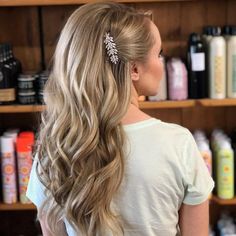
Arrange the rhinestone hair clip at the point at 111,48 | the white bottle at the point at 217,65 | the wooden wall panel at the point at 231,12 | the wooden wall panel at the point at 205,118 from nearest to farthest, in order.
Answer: the rhinestone hair clip at the point at 111,48 → the white bottle at the point at 217,65 → the wooden wall panel at the point at 231,12 → the wooden wall panel at the point at 205,118

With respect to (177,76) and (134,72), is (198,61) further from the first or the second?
(134,72)

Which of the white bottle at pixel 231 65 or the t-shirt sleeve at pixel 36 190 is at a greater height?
the white bottle at pixel 231 65

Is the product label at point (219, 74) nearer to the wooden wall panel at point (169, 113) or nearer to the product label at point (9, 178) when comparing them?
the wooden wall panel at point (169, 113)

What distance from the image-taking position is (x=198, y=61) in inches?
68.6

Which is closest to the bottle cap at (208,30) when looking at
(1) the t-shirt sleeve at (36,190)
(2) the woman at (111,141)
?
(2) the woman at (111,141)

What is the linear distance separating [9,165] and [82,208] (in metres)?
0.87

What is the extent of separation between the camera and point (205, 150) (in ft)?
5.95

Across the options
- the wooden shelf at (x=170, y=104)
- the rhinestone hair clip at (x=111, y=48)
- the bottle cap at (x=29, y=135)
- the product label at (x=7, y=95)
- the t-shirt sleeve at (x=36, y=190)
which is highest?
the rhinestone hair clip at (x=111, y=48)

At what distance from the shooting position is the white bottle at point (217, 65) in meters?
1.72

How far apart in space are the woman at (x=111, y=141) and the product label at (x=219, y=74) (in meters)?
0.74

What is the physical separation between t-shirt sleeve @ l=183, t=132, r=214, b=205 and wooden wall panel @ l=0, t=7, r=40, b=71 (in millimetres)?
1093

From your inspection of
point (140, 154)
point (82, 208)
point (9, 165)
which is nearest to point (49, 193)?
point (82, 208)

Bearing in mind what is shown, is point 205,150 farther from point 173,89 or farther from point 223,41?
point 223,41

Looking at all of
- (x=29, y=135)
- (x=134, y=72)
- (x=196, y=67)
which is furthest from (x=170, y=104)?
(x=134, y=72)
